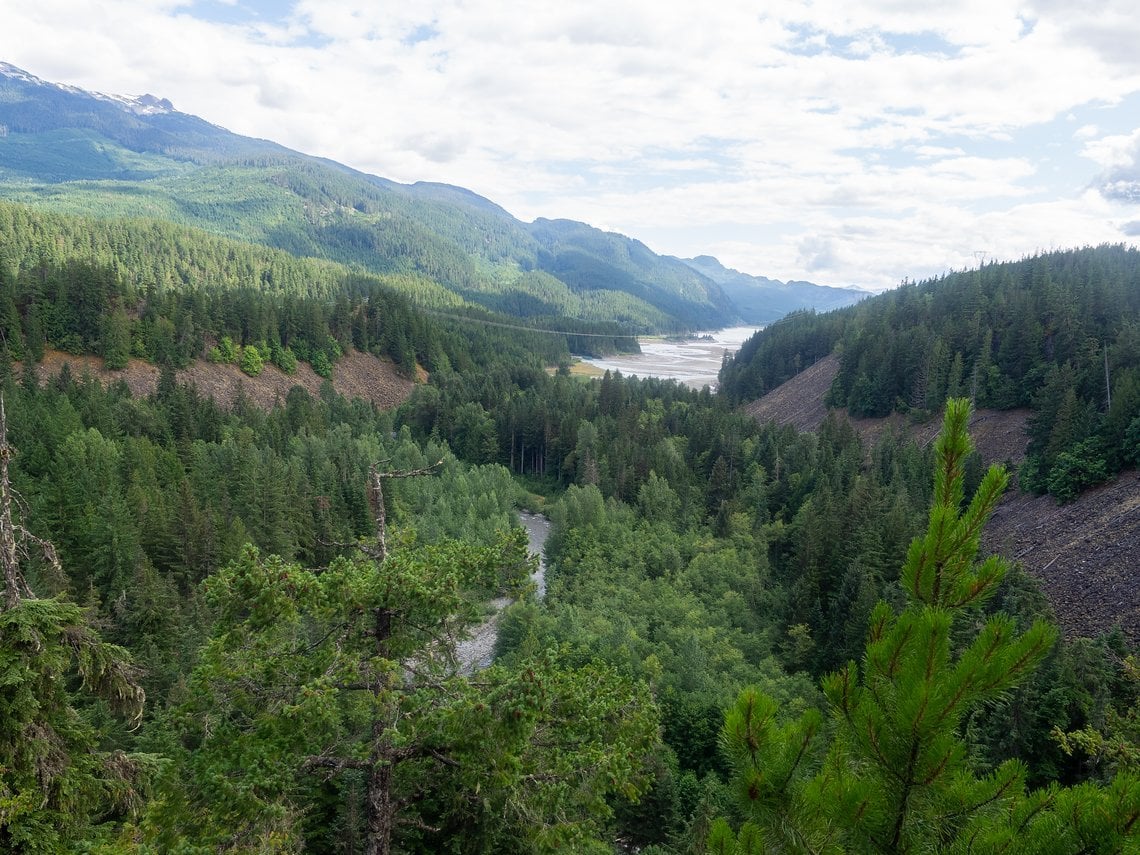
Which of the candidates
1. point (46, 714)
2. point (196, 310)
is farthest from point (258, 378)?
point (46, 714)

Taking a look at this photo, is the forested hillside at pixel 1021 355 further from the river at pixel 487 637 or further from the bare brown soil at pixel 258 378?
the bare brown soil at pixel 258 378

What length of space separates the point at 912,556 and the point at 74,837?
39.3 feet

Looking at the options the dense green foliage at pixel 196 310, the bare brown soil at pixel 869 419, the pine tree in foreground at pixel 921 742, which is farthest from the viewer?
the dense green foliage at pixel 196 310

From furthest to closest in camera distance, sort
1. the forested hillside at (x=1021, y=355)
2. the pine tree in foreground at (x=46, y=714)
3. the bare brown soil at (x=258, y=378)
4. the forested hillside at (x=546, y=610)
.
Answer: the bare brown soil at (x=258, y=378) → the forested hillside at (x=1021, y=355) → the pine tree in foreground at (x=46, y=714) → the forested hillside at (x=546, y=610)

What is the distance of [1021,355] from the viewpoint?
3196 inches

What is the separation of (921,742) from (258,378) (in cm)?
11161

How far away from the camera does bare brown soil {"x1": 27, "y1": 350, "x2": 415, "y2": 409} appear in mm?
87250

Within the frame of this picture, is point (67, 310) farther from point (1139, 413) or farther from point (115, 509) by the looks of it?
point (1139, 413)

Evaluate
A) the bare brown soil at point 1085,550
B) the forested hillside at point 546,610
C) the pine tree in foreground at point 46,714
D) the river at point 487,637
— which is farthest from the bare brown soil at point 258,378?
the bare brown soil at point 1085,550

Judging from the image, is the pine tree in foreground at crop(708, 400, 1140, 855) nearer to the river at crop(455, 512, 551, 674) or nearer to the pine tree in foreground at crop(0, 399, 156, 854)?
the pine tree in foreground at crop(0, 399, 156, 854)

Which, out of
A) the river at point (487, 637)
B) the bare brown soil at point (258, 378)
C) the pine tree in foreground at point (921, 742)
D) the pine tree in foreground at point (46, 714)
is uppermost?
the pine tree in foreground at point (921, 742)

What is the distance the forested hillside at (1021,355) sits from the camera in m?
56.6

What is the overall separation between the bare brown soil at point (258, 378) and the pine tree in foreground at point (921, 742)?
286ft

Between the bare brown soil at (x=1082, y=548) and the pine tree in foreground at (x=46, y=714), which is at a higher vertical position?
the pine tree in foreground at (x=46, y=714)
